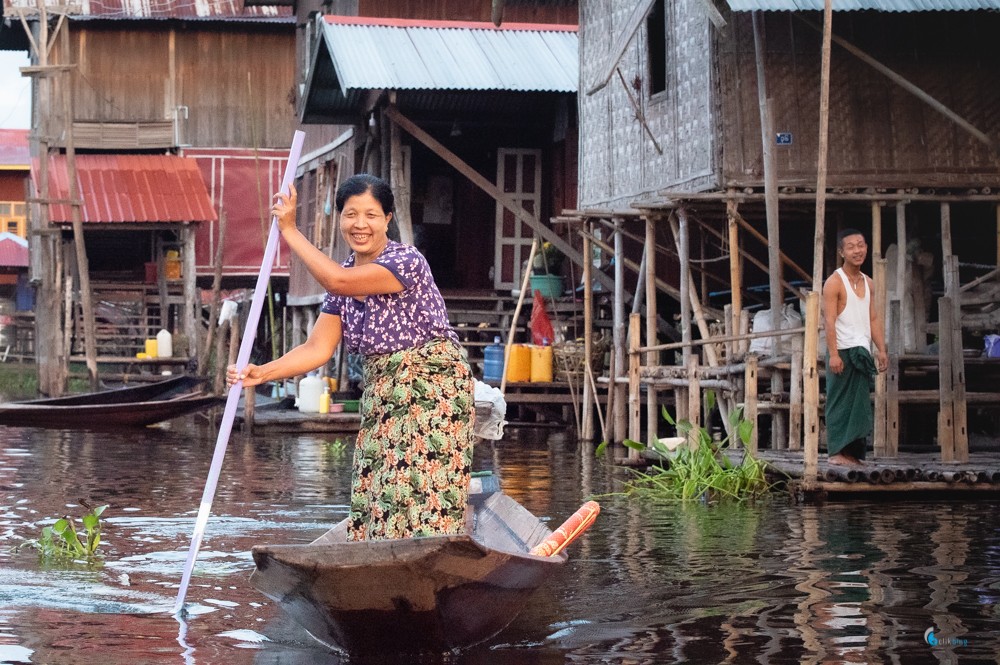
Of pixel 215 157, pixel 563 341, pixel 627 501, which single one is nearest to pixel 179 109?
pixel 215 157

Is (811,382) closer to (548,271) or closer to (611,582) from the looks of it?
(611,582)

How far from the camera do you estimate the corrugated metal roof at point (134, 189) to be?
2628cm

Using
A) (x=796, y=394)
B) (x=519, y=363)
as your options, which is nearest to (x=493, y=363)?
(x=519, y=363)

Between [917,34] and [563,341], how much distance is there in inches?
235

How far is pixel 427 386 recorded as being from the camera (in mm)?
5324

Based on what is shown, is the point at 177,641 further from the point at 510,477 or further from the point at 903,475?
the point at 510,477

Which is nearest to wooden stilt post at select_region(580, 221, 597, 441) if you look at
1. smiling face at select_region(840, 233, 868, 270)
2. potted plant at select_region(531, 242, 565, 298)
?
potted plant at select_region(531, 242, 565, 298)

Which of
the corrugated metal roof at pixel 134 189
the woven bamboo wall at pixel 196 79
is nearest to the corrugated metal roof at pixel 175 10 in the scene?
the woven bamboo wall at pixel 196 79

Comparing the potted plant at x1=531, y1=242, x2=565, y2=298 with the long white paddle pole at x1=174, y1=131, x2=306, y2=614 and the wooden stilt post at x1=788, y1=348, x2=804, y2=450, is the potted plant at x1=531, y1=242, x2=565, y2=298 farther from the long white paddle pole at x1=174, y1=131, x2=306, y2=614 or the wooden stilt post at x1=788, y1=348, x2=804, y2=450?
the long white paddle pole at x1=174, y1=131, x2=306, y2=614

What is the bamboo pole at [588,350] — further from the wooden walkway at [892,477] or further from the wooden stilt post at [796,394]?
the wooden walkway at [892,477]

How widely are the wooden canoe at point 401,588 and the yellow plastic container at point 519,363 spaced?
1185 centimetres

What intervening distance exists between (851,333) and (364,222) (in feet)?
17.5

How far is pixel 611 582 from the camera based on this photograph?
7.12 m

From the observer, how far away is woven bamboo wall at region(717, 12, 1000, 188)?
13.4 m
